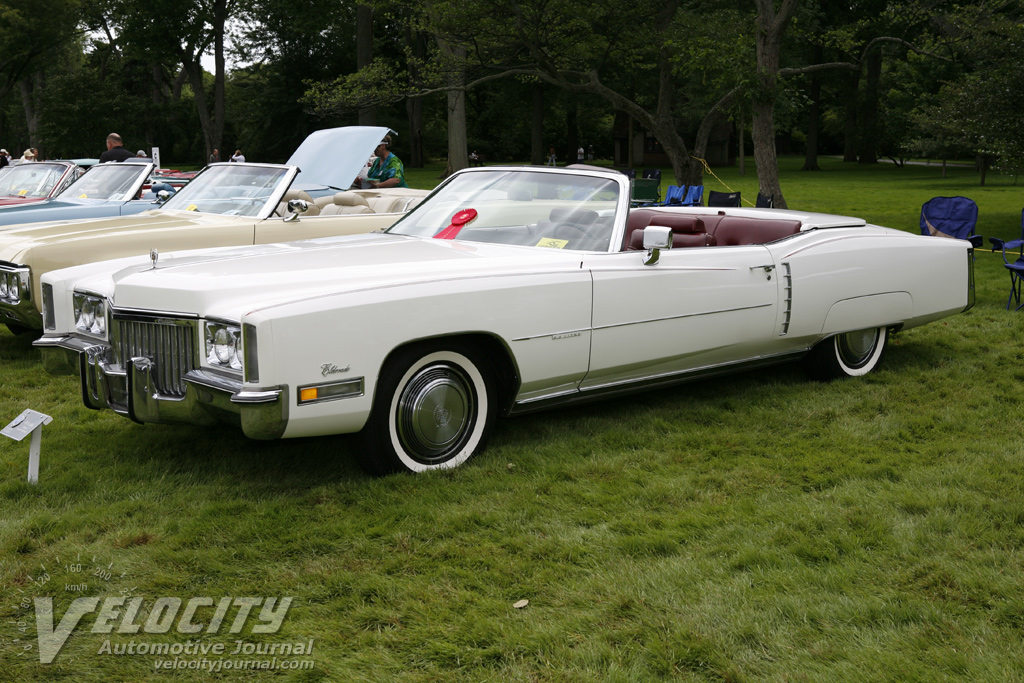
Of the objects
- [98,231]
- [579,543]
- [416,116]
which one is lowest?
[579,543]

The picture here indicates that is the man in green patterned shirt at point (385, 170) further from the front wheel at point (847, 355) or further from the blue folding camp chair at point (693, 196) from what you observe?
the blue folding camp chair at point (693, 196)

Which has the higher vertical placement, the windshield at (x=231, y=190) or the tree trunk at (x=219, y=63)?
the tree trunk at (x=219, y=63)

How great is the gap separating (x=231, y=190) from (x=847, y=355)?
17.9 feet

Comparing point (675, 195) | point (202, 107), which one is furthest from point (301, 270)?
point (202, 107)

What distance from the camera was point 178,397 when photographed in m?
4.05

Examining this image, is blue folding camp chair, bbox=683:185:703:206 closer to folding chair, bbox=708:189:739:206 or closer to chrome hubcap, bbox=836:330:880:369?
folding chair, bbox=708:189:739:206

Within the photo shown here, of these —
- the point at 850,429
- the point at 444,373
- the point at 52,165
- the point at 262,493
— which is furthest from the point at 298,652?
the point at 52,165

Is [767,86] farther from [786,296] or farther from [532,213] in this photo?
[532,213]

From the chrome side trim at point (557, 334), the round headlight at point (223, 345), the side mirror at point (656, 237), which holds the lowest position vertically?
the chrome side trim at point (557, 334)

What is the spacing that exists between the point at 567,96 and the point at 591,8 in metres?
27.7

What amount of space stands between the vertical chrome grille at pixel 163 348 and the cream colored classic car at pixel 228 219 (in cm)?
296

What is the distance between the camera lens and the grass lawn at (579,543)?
9.59 ft

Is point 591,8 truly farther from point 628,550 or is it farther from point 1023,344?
point 628,550

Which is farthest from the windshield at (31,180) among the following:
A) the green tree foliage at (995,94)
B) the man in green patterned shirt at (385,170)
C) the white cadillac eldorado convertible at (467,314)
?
the green tree foliage at (995,94)
